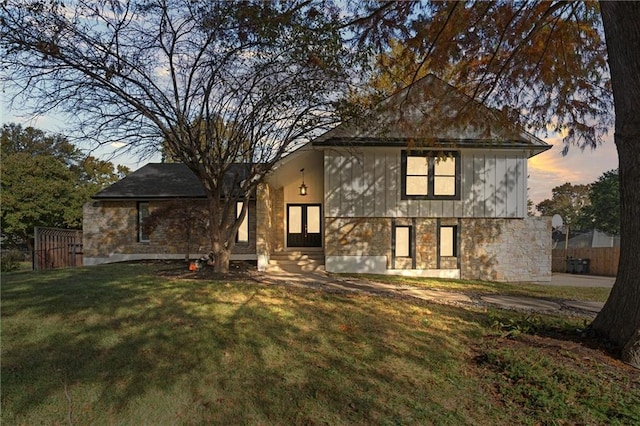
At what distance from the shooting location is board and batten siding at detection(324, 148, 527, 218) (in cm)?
1316

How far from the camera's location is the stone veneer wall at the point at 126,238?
15.1 meters

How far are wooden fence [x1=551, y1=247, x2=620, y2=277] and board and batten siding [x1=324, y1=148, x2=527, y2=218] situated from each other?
8026 millimetres

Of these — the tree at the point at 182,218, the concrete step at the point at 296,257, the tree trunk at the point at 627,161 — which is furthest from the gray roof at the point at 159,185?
the tree trunk at the point at 627,161

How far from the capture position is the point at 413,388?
4.28 metres

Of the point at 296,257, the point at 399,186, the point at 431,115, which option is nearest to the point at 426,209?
the point at 399,186

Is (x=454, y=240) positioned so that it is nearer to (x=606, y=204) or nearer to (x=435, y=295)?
(x=435, y=295)

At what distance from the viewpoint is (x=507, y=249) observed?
44.5 feet

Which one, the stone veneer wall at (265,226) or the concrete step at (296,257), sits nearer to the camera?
the stone veneer wall at (265,226)

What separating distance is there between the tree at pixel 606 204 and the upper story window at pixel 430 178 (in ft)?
95.6

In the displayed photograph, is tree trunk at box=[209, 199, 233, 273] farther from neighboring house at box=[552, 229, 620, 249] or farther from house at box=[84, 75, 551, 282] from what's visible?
neighboring house at box=[552, 229, 620, 249]

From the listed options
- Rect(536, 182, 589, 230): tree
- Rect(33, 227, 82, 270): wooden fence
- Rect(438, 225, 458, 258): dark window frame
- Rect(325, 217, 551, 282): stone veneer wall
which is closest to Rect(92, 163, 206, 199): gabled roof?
Rect(33, 227, 82, 270): wooden fence

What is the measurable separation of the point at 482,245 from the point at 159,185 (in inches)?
508

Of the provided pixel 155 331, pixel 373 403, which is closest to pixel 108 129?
pixel 155 331

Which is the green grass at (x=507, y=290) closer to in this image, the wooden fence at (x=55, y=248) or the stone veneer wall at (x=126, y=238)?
the stone veneer wall at (x=126, y=238)
